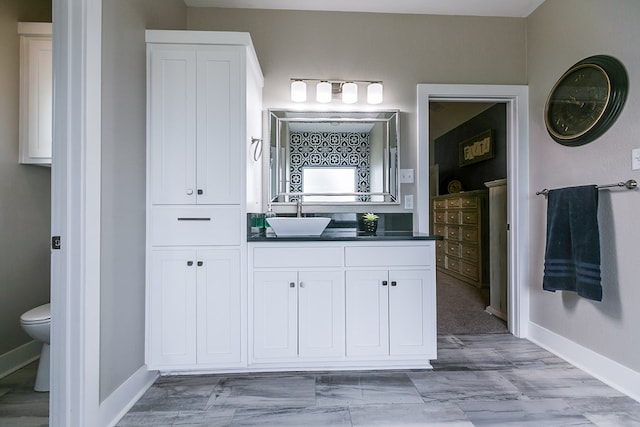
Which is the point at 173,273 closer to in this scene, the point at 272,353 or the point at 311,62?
the point at 272,353

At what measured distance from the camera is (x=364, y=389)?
188cm

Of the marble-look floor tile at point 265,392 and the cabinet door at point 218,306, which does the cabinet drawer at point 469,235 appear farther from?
the cabinet door at point 218,306

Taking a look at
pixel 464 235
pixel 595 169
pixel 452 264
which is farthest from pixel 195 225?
pixel 452 264

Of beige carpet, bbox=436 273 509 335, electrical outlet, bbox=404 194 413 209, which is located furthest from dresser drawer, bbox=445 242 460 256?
electrical outlet, bbox=404 194 413 209

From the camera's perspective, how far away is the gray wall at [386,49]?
2.61 meters

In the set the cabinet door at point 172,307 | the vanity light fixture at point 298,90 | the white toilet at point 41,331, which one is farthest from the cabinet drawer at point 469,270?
the white toilet at point 41,331

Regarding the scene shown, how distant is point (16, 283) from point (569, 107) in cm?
400

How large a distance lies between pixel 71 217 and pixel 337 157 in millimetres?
1820

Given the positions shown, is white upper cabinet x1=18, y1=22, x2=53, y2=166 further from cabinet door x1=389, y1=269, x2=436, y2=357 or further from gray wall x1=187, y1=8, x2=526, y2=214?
cabinet door x1=389, y1=269, x2=436, y2=357

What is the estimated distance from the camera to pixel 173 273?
1953mm

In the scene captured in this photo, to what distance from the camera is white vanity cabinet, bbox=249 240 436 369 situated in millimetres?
1998

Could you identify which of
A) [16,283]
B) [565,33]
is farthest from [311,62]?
[16,283]

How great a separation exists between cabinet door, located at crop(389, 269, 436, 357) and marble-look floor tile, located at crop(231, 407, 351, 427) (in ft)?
1.78

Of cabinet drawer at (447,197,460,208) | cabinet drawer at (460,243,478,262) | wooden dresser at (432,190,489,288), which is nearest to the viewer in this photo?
wooden dresser at (432,190,489,288)
